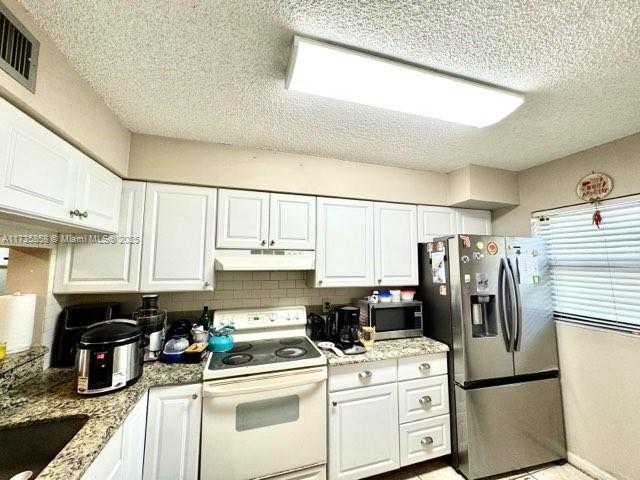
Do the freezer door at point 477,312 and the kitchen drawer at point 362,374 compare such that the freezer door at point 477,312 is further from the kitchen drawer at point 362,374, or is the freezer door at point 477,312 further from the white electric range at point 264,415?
the white electric range at point 264,415

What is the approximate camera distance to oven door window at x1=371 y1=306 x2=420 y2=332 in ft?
7.46

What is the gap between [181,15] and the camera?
0.98 meters

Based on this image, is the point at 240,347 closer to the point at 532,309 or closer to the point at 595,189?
the point at 532,309

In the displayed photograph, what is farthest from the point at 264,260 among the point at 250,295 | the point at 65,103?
the point at 65,103

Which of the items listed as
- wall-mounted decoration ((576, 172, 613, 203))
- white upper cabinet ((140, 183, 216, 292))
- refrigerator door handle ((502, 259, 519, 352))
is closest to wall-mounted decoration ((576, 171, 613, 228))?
wall-mounted decoration ((576, 172, 613, 203))

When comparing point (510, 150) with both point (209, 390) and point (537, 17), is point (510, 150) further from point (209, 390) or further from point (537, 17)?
point (209, 390)

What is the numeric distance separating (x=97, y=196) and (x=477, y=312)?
8.72 ft

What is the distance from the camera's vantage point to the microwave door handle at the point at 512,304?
2037 millimetres

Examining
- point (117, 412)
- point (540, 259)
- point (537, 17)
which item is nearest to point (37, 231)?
point (117, 412)

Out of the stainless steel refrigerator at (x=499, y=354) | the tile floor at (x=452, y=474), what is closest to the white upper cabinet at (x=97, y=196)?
the stainless steel refrigerator at (x=499, y=354)

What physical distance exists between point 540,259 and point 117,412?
9.69ft

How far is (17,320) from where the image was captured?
4.62 feet

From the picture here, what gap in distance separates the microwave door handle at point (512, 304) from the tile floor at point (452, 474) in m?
0.91

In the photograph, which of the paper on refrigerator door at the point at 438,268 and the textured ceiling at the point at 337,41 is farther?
the paper on refrigerator door at the point at 438,268
